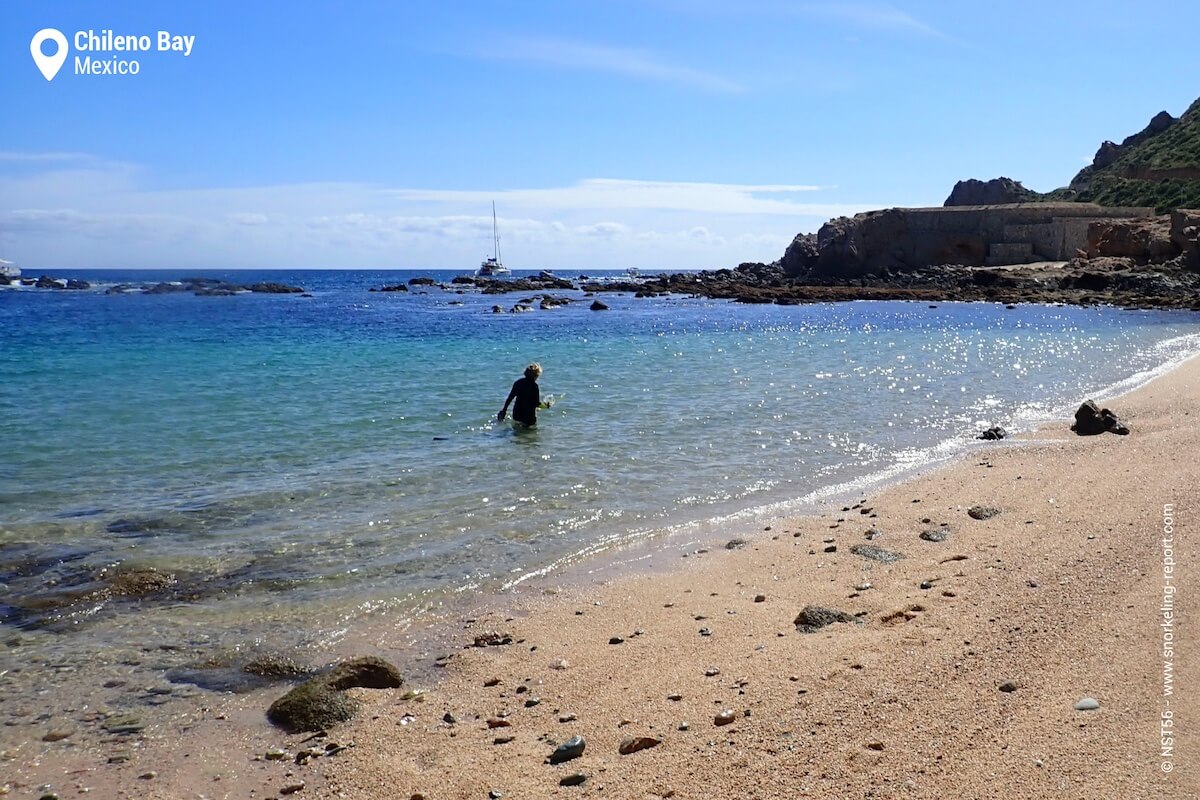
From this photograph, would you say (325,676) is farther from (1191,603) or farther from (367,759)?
(1191,603)

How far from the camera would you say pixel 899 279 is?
73.9 m

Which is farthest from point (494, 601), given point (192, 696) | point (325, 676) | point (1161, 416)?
point (1161, 416)

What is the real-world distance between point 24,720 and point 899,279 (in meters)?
75.4

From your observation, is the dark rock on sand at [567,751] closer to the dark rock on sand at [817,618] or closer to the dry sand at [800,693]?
the dry sand at [800,693]

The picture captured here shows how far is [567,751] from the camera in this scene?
15.0 ft

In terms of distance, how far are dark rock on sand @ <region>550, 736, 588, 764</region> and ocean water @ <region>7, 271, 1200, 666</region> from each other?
9.20ft

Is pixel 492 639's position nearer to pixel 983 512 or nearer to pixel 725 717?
pixel 725 717

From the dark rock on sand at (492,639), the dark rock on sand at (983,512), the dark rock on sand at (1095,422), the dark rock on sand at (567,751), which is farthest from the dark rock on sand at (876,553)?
the dark rock on sand at (1095,422)

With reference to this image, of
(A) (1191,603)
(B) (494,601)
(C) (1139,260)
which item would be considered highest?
(C) (1139,260)

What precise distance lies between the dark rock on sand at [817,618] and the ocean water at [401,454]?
277 centimetres

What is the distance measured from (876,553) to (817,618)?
1.99 m

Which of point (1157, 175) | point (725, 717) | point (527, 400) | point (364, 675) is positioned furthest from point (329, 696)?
point (1157, 175)

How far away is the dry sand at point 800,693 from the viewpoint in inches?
158

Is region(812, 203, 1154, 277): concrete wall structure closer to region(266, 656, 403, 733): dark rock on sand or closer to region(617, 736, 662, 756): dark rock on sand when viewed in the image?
region(266, 656, 403, 733): dark rock on sand
